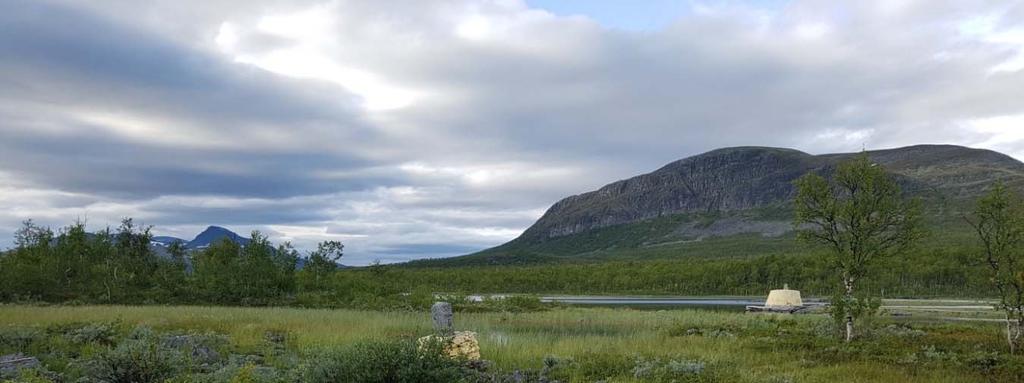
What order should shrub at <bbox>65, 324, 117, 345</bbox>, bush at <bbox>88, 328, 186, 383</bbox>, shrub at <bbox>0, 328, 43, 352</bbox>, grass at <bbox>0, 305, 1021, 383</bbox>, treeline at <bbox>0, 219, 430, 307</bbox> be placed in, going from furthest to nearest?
treeline at <bbox>0, 219, 430, 307</bbox> < shrub at <bbox>65, 324, 117, 345</bbox> < shrub at <bbox>0, 328, 43, 352</bbox> < grass at <bbox>0, 305, 1021, 383</bbox> < bush at <bbox>88, 328, 186, 383</bbox>

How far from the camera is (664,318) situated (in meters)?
33.0

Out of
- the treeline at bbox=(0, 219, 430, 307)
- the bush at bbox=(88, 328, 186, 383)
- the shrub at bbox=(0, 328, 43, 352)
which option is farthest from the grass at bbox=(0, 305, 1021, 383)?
the treeline at bbox=(0, 219, 430, 307)

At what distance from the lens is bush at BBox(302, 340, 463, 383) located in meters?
9.74

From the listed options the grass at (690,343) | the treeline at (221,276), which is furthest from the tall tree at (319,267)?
the grass at (690,343)

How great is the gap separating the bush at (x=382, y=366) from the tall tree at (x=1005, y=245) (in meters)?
18.7

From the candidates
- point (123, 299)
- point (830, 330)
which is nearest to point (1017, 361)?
point (830, 330)

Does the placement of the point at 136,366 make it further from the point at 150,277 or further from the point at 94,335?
the point at 150,277

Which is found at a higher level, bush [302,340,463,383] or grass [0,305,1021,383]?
bush [302,340,463,383]

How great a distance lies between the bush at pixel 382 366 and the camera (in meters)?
9.74

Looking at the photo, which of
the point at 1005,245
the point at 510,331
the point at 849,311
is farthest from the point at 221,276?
the point at 1005,245

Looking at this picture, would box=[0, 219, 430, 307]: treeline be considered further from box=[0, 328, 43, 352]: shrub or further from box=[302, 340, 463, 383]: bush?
box=[302, 340, 463, 383]: bush

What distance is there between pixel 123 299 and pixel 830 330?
140 feet

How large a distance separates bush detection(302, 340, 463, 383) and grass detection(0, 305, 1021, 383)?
4510mm

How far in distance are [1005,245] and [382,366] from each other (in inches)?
811
